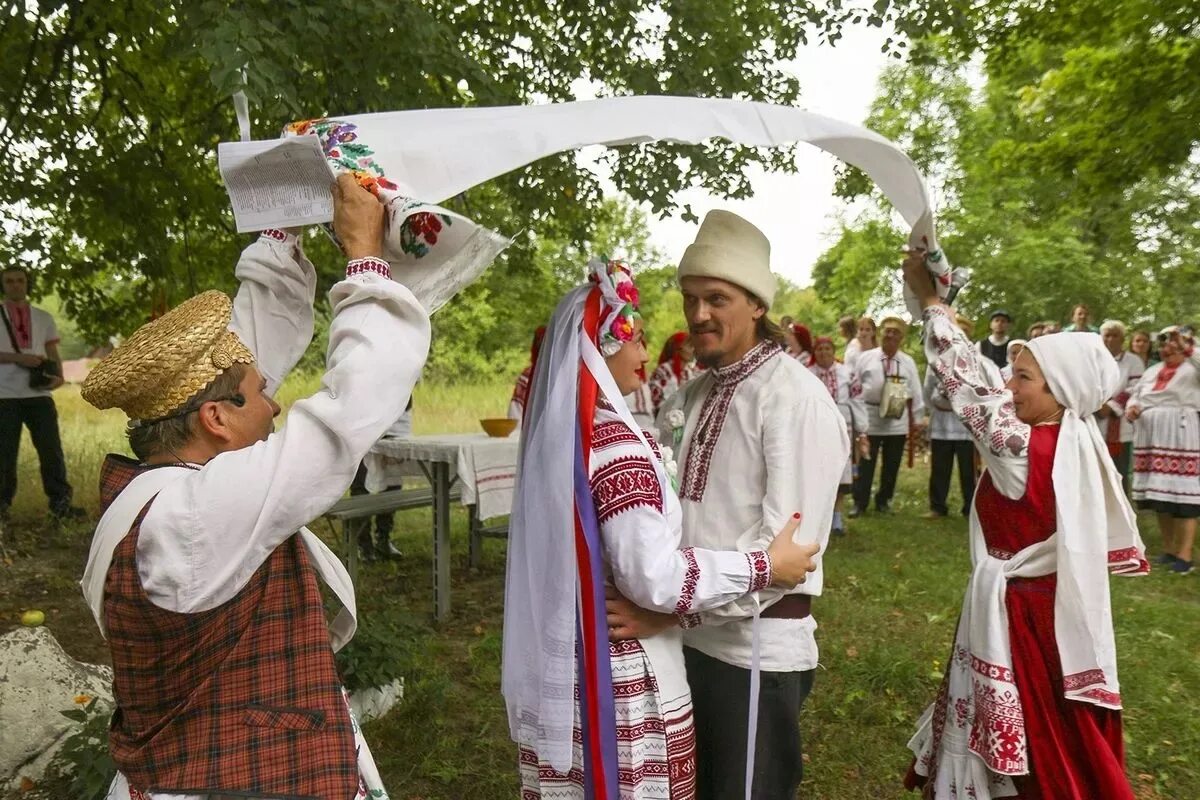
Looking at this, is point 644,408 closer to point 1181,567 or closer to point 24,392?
point 1181,567

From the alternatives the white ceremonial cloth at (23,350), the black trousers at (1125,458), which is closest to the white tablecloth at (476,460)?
the white ceremonial cloth at (23,350)

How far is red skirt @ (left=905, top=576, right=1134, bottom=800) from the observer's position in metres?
2.59

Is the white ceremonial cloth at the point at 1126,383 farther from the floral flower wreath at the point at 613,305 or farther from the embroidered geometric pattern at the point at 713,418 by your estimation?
the floral flower wreath at the point at 613,305

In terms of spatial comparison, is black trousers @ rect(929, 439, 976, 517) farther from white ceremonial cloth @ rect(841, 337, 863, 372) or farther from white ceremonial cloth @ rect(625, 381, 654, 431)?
white ceremonial cloth @ rect(625, 381, 654, 431)

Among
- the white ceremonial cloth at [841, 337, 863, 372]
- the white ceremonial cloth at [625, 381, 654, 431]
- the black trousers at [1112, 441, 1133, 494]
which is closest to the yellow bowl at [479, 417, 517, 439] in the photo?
the white ceremonial cloth at [625, 381, 654, 431]

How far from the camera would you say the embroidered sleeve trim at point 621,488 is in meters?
1.94

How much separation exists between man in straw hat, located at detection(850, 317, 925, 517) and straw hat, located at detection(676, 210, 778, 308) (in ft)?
22.2

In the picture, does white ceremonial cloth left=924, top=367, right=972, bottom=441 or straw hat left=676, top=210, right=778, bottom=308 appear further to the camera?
white ceremonial cloth left=924, top=367, right=972, bottom=441

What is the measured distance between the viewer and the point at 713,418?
2438mm

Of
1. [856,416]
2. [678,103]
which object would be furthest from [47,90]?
[856,416]

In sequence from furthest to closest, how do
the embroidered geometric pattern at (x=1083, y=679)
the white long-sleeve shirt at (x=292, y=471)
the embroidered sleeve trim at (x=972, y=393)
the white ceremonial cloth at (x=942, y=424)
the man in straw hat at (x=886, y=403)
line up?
the man in straw hat at (x=886, y=403) < the white ceremonial cloth at (x=942, y=424) < the embroidered sleeve trim at (x=972, y=393) < the embroidered geometric pattern at (x=1083, y=679) < the white long-sleeve shirt at (x=292, y=471)

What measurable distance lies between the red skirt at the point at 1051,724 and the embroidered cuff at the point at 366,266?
2.28 metres

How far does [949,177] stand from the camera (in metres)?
19.7

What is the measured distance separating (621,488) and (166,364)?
0.95 meters
